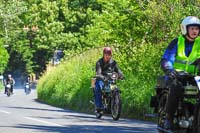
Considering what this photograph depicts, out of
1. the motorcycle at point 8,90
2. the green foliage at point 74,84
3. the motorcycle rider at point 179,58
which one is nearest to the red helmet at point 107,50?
the green foliage at point 74,84

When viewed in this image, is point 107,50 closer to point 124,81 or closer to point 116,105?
point 116,105

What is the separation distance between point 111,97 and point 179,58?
282 inches

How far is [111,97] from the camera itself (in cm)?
1588

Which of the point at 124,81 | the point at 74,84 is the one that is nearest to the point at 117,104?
the point at 124,81

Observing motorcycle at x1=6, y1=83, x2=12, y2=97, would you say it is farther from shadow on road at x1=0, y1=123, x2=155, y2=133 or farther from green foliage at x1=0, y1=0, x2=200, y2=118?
shadow on road at x1=0, y1=123, x2=155, y2=133

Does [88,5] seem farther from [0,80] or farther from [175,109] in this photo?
[175,109]

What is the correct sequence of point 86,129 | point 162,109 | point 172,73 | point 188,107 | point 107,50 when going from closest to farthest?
point 172,73
point 188,107
point 162,109
point 86,129
point 107,50

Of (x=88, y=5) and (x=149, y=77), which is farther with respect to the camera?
(x=88, y=5)

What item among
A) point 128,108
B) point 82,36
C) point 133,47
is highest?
point 82,36

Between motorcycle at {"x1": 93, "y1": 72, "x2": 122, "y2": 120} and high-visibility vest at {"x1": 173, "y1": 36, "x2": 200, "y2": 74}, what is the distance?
655 centimetres

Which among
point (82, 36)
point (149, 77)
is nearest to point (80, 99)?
point (149, 77)

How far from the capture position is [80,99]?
2256cm

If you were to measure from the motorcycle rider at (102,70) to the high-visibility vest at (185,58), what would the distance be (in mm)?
6544

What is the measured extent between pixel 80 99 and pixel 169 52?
13.8 metres
